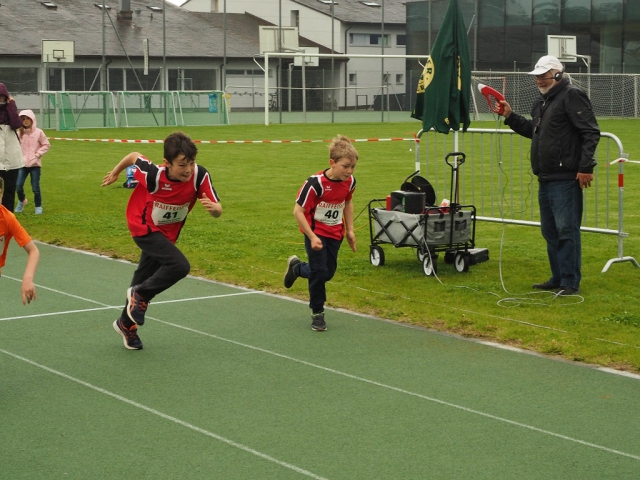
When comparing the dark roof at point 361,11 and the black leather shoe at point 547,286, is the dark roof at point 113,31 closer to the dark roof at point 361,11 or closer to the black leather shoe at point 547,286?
the dark roof at point 361,11

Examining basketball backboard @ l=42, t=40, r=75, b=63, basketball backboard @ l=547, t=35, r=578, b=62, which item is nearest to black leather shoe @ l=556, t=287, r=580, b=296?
basketball backboard @ l=547, t=35, r=578, b=62

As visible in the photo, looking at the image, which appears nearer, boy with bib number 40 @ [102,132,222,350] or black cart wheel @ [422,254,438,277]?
boy with bib number 40 @ [102,132,222,350]

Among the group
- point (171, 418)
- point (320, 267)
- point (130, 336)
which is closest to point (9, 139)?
point (130, 336)

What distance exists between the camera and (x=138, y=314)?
25.2ft

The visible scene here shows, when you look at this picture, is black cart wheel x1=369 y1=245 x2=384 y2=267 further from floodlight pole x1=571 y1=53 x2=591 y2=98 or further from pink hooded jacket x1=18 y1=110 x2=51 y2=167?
floodlight pole x1=571 y1=53 x2=591 y2=98

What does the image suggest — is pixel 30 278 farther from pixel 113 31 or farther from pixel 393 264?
pixel 113 31

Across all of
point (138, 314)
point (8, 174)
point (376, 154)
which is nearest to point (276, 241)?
point (8, 174)

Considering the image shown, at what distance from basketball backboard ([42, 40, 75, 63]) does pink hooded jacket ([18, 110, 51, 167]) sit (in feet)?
105

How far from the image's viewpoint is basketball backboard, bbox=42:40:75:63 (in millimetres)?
46969

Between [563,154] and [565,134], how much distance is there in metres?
0.19

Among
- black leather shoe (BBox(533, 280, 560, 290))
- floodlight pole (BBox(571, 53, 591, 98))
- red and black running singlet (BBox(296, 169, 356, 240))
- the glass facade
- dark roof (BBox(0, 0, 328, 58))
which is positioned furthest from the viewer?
dark roof (BBox(0, 0, 328, 58))

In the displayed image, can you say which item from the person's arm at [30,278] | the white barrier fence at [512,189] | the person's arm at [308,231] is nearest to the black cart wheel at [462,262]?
the white barrier fence at [512,189]

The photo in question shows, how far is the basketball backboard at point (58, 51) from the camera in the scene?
4697 cm

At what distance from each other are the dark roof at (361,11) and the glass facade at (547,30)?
13674 millimetres
